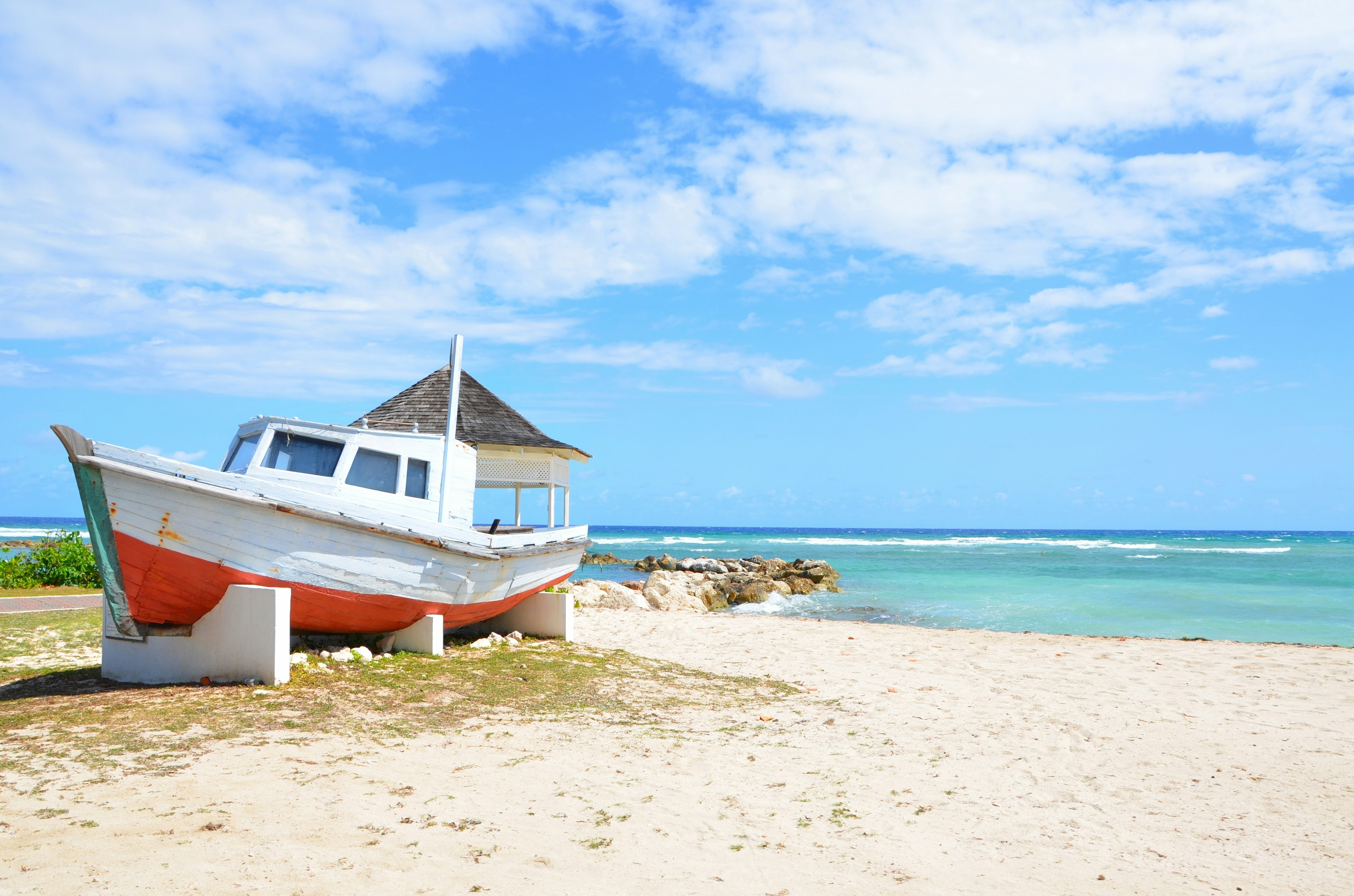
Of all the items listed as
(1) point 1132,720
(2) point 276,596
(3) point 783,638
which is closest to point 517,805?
(2) point 276,596

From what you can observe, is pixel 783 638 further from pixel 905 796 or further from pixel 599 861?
pixel 599 861

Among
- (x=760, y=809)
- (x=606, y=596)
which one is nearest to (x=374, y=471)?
(x=760, y=809)

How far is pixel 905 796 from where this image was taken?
586 centimetres

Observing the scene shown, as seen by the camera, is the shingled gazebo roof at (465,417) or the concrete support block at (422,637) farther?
the shingled gazebo roof at (465,417)

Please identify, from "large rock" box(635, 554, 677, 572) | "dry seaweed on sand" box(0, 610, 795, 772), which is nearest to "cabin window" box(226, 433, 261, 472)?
"dry seaweed on sand" box(0, 610, 795, 772)

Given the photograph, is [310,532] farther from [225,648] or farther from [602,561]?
[602,561]

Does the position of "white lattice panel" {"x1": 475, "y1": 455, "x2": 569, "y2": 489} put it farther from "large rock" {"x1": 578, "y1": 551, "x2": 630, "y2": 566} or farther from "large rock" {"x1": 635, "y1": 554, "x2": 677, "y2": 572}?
"large rock" {"x1": 578, "y1": 551, "x2": 630, "y2": 566}

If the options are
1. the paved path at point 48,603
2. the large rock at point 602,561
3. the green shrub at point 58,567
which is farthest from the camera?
the large rock at point 602,561

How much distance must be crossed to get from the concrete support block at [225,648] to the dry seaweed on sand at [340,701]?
16 centimetres

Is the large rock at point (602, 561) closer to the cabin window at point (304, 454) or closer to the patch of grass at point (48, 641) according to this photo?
the patch of grass at point (48, 641)

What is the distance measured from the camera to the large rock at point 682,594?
23016mm

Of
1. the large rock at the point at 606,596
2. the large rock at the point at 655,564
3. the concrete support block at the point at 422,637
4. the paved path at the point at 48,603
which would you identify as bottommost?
the large rock at the point at 655,564

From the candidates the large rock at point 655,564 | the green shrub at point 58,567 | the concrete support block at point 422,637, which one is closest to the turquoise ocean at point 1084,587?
the large rock at point 655,564

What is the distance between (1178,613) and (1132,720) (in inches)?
691
